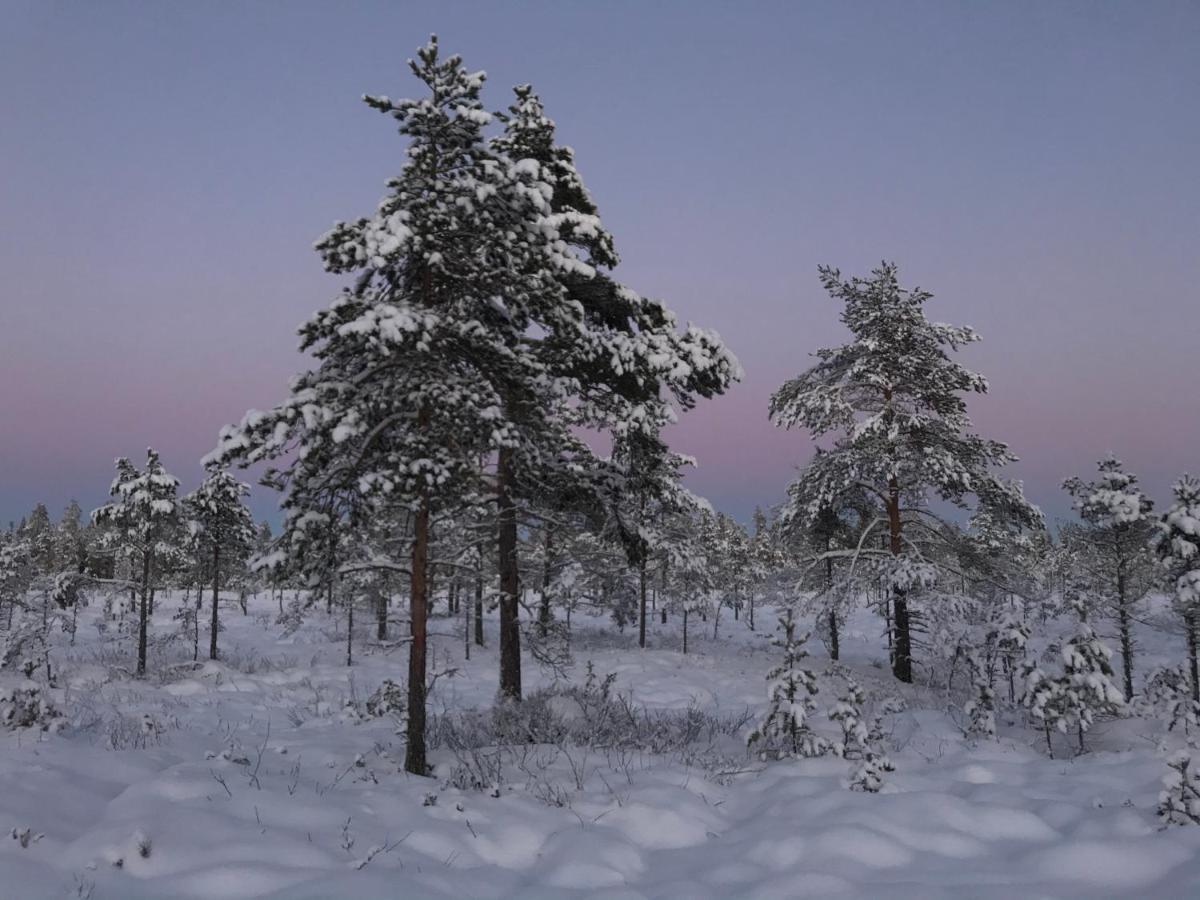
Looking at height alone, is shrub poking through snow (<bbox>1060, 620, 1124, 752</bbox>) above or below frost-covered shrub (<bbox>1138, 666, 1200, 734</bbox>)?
above

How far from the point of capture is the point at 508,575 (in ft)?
35.9

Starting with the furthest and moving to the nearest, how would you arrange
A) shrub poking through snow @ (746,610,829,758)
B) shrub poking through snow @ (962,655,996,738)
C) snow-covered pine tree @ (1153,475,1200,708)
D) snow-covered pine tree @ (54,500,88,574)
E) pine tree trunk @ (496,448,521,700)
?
snow-covered pine tree @ (54,500,88,574) → snow-covered pine tree @ (1153,475,1200,708) → pine tree trunk @ (496,448,521,700) → shrub poking through snow @ (962,655,996,738) → shrub poking through snow @ (746,610,829,758)

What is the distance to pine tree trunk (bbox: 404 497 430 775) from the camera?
7.21 metres

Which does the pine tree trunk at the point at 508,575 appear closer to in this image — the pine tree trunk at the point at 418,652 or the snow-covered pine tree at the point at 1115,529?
the pine tree trunk at the point at 418,652

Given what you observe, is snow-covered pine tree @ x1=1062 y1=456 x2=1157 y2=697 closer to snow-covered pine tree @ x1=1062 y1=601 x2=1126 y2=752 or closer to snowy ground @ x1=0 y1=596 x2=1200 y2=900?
snow-covered pine tree @ x1=1062 y1=601 x2=1126 y2=752

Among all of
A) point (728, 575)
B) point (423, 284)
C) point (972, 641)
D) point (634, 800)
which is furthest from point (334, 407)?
point (728, 575)

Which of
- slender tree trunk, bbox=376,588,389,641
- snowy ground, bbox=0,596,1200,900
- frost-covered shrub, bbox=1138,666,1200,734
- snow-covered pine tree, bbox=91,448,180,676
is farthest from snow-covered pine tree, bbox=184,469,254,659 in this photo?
frost-covered shrub, bbox=1138,666,1200,734

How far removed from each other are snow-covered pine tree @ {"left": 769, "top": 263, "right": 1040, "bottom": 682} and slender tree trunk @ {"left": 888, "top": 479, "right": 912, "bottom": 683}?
25 mm

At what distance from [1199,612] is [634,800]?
18.1 m

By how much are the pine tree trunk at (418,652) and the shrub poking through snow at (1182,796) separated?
6.38 m

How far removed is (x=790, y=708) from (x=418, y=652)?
161 inches

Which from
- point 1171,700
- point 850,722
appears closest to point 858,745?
point 850,722

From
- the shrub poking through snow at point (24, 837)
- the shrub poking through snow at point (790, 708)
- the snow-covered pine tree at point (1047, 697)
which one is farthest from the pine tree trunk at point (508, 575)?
the snow-covered pine tree at point (1047, 697)

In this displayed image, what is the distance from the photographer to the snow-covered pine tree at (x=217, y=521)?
27.1m
